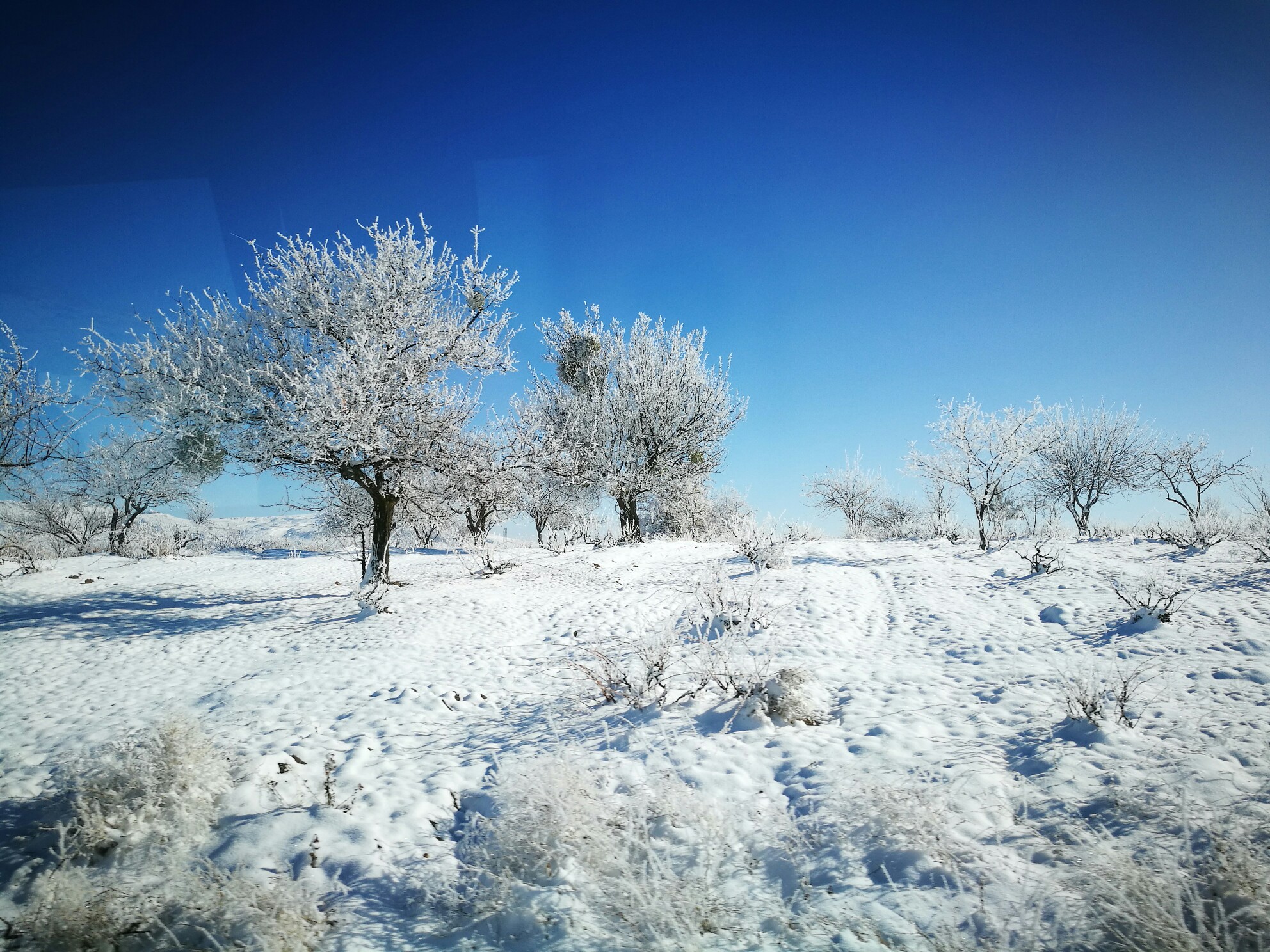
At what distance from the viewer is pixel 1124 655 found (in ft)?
16.6

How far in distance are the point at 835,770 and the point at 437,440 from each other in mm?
8364

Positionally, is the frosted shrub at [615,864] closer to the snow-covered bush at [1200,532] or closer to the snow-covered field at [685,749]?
the snow-covered field at [685,749]

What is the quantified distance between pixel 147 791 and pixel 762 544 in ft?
31.7

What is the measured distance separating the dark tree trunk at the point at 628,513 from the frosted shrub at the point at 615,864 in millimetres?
14491

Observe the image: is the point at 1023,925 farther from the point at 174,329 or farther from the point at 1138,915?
the point at 174,329

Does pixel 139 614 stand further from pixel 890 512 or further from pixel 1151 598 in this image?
pixel 890 512

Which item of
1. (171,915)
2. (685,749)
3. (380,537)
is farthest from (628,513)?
(171,915)

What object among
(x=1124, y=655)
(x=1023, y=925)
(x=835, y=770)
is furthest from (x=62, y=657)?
(x=1124, y=655)

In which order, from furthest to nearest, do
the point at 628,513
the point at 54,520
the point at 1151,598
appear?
the point at 54,520 < the point at 628,513 < the point at 1151,598

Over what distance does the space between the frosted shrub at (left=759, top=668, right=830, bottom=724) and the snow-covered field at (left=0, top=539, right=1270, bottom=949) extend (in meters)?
0.07

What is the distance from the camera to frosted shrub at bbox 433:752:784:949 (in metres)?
2.30

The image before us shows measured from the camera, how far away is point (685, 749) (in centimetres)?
394

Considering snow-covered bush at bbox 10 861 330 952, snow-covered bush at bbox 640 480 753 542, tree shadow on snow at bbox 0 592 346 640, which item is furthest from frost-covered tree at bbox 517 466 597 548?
snow-covered bush at bbox 10 861 330 952

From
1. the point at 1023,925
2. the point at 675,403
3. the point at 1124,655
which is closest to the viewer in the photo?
the point at 1023,925
